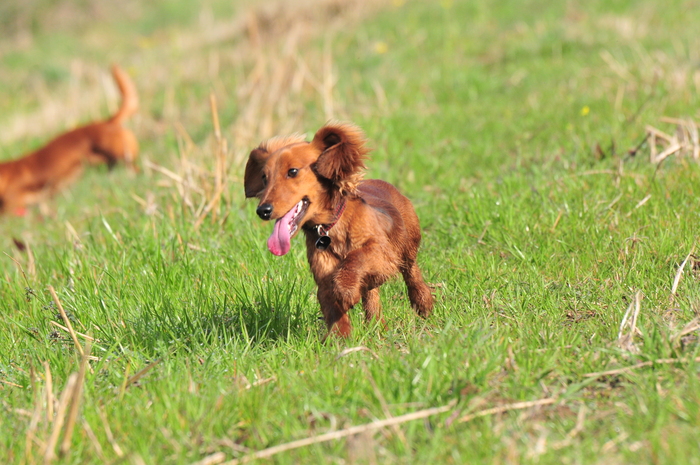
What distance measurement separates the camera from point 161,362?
308 centimetres

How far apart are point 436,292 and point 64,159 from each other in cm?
684

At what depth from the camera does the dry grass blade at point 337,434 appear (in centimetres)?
229

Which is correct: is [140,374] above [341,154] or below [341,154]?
below

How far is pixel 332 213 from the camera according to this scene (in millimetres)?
2934

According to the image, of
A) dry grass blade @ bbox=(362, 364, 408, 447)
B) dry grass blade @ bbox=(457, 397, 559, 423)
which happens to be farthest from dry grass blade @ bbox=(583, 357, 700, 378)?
dry grass blade @ bbox=(362, 364, 408, 447)

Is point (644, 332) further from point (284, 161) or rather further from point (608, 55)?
point (608, 55)

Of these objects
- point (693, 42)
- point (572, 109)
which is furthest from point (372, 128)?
point (693, 42)

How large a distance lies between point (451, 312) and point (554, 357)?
76 centimetres

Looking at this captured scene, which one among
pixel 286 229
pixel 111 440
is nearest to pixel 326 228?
pixel 286 229

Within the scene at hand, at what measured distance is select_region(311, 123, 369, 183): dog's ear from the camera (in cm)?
284

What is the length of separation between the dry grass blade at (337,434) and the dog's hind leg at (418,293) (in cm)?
98

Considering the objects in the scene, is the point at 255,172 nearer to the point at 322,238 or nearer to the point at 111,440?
the point at 322,238

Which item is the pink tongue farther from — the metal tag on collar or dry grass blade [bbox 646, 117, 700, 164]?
dry grass blade [bbox 646, 117, 700, 164]

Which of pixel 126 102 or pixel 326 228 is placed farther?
pixel 126 102
